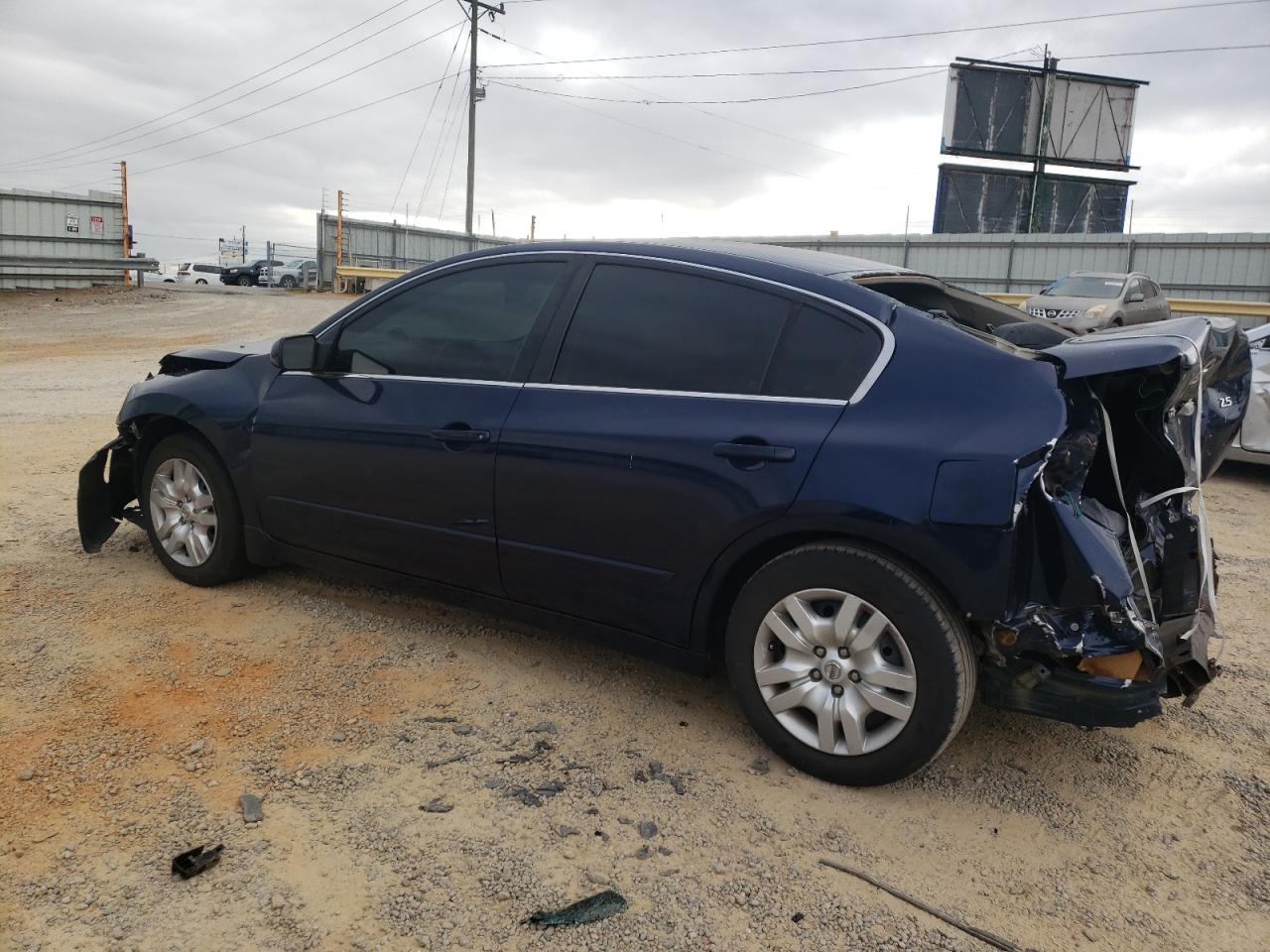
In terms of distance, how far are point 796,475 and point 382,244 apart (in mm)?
31980

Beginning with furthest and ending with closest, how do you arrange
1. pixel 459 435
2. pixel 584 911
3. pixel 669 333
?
pixel 459 435, pixel 669 333, pixel 584 911

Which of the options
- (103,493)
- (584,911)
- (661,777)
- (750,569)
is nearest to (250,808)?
(584,911)

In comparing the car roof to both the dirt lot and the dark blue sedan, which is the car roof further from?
the dirt lot

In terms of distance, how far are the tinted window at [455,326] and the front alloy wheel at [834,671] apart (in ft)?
4.55

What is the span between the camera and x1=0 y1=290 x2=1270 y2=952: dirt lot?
7.49ft

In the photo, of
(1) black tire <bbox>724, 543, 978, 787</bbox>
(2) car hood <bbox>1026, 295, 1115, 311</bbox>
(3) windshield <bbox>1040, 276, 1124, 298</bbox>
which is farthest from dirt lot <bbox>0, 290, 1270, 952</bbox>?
(3) windshield <bbox>1040, 276, 1124, 298</bbox>

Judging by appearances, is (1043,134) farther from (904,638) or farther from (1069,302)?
(904,638)

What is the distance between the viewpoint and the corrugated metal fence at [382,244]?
103 ft

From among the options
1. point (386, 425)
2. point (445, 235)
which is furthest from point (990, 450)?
point (445, 235)

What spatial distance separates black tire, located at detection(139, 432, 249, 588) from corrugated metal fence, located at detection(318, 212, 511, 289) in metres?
27.3

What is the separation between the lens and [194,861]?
2385 millimetres

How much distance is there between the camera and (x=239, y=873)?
2.38 m

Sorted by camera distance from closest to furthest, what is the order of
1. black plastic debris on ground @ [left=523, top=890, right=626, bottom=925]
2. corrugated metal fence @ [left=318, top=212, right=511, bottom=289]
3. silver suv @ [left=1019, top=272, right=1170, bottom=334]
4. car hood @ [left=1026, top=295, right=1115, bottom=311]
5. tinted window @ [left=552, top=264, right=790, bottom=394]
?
black plastic debris on ground @ [left=523, top=890, right=626, bottom=925], tinted window @ [left=552, top=264, right=790, bottom=394], silver suv @ [left=1019, top=272, right=1170, bottom=334], car hood @ [left=1026, top=295, right=1115, bottom=311], corrugated metal fence @ [left=318, top=212, right=511, bottom=289]

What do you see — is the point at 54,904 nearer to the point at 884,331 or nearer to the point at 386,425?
the point at 386,425
